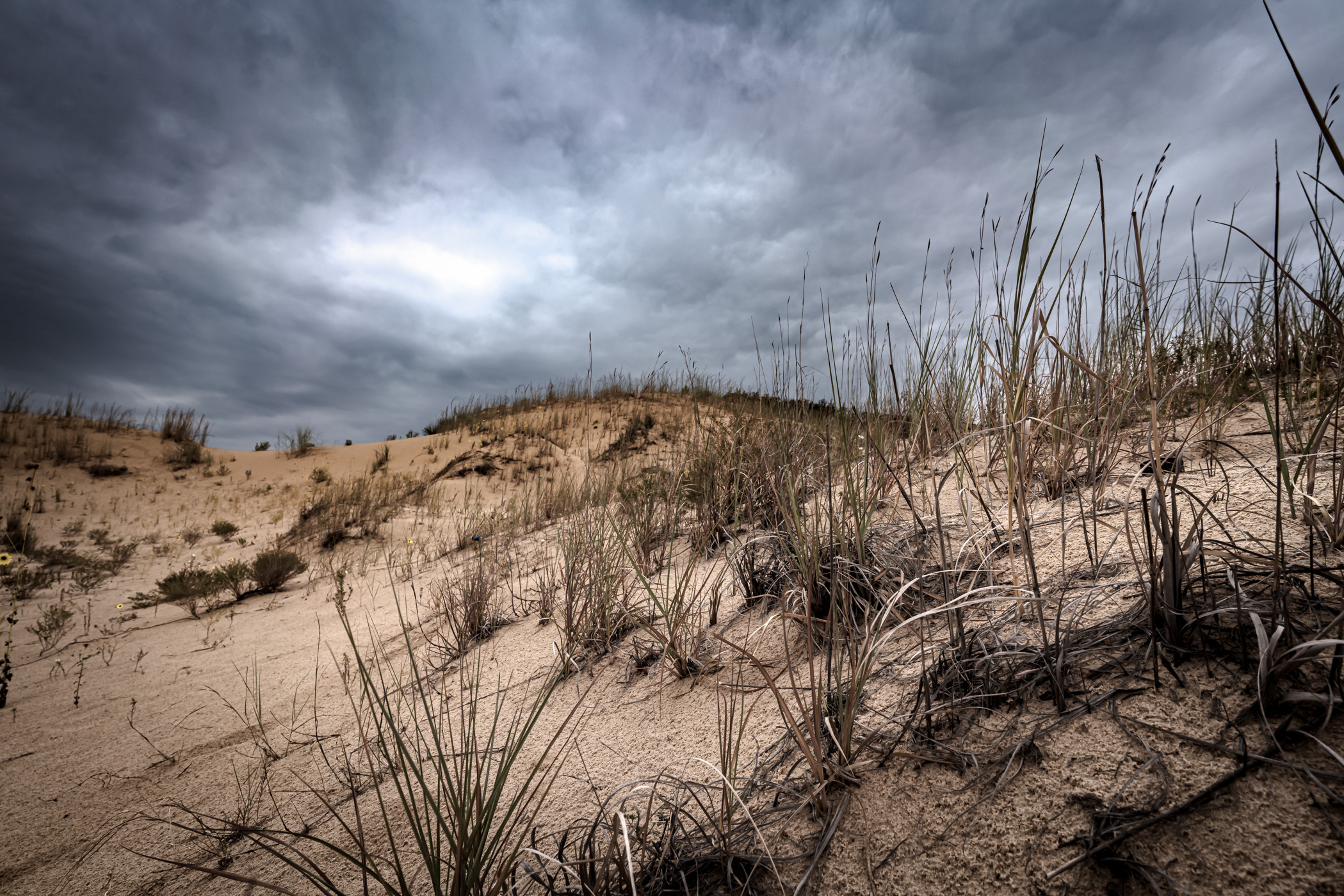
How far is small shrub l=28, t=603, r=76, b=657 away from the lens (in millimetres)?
3977

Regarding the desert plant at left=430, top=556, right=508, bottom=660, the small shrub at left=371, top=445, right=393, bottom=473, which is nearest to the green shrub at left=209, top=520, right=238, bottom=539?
the small shrub at left=371, top=445, right=393, bottom=473

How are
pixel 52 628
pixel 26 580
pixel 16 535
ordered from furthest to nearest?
pixel 16 535 → pixel 26 580 → pixel 52 628

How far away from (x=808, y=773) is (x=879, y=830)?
182mm

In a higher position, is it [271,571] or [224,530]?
[224,530]

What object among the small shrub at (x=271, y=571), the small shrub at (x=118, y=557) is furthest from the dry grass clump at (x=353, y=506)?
the small shrub at (x=118, y=557)

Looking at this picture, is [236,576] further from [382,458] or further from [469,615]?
[382,458]

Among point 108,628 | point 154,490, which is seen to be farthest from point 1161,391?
point 154,490

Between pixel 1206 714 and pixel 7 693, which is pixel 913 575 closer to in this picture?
pixel 1206 714

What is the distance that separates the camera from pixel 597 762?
1402 millimetres

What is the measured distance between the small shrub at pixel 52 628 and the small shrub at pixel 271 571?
1.30 m

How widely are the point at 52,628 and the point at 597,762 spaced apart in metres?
5.47

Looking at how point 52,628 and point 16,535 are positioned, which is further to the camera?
point 16,535

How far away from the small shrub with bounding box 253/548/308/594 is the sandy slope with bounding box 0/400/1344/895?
606mm

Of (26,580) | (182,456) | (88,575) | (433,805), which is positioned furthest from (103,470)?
(433,805)
